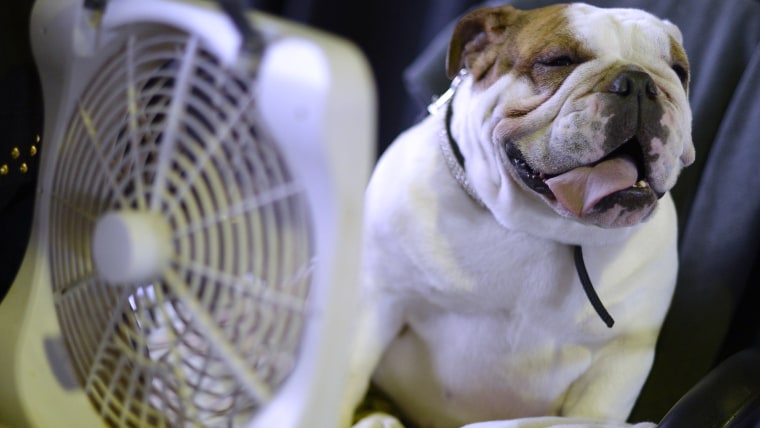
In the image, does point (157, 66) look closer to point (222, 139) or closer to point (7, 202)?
point (222, 139)

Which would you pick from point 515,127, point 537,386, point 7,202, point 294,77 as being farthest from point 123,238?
point 537,386

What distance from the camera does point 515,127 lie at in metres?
1.04

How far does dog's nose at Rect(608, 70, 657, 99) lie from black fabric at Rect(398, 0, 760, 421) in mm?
338

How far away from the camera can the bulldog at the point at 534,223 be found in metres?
1.00

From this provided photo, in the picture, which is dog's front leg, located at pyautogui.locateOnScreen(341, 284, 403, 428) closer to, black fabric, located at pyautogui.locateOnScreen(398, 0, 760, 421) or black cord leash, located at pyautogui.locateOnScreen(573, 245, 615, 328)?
black cord leash, located at pyautogui.locateOnScreen(573, 245, 615, 328)

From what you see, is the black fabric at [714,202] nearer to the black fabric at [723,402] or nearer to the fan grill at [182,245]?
the black fabric at [723,402]

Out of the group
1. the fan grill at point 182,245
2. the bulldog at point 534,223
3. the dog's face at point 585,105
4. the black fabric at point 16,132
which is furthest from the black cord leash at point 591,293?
the black fabric at point 16,132

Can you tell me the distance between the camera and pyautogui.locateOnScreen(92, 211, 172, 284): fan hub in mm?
640

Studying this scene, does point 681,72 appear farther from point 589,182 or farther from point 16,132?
point 16,132

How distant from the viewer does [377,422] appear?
1165mm

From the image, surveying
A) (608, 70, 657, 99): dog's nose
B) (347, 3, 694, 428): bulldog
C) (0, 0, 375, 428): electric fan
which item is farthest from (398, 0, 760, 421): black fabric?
(0, 0, 375, 428): electric fan

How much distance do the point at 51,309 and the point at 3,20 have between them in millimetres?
347

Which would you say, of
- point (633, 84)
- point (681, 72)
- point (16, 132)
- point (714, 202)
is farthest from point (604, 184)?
point (16, 132)

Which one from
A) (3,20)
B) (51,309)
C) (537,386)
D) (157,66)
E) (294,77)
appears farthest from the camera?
(537,386)
